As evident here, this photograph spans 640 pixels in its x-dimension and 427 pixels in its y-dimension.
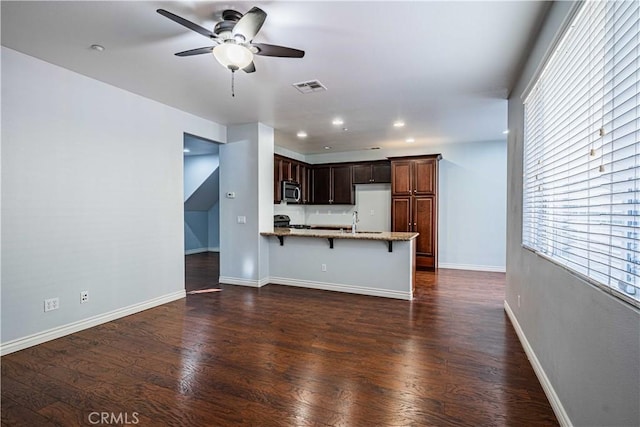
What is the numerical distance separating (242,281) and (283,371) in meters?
2.87

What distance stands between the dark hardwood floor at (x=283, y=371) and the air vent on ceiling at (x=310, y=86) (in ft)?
8.54

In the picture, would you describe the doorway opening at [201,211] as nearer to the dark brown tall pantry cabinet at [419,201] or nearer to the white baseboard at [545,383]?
the dark brown tall pantry cabinet at [419,201]

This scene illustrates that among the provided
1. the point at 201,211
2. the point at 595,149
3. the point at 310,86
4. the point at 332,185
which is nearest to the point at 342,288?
the point at 310,86

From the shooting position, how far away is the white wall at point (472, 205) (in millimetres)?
6234

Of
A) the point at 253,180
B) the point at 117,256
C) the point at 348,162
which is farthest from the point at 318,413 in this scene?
the point at 348,162

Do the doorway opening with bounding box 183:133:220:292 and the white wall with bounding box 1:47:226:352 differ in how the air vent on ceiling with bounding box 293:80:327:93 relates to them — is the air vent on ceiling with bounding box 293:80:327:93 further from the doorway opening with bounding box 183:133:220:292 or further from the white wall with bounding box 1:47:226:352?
the doorway opening with bounding box 183:133:220:292

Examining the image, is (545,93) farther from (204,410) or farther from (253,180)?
(253,180)

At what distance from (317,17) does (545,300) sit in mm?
2566

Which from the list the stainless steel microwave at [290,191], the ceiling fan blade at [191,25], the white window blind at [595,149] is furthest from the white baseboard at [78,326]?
the white window blind at [595,149]

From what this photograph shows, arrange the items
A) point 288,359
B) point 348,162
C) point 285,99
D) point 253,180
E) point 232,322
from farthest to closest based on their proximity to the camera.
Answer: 1. point 348,162
2. point 253,180
3. point 285,99
4. point 232,322
5. point 288,359

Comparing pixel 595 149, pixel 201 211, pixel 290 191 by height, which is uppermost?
pixel 290 191

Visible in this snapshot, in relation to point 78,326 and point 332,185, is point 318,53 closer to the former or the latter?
point 78,326

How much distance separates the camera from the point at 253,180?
4.99 m

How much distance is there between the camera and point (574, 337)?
169 cm
